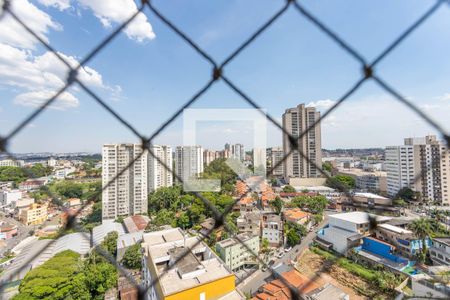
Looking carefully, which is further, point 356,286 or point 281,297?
point 356,286

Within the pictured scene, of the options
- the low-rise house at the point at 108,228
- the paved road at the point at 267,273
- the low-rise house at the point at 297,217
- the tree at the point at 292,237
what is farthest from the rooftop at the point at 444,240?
the low-rise house at the point at 108,228

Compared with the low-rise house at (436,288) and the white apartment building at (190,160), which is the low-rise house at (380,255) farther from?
the low-rise house at (436,288)

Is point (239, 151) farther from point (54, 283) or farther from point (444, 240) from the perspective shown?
point (444, 240)

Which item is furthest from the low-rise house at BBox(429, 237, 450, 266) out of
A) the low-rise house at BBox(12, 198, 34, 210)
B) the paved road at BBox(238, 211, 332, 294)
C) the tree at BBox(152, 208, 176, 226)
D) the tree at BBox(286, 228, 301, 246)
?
the low-rise house at BBox(12, 198, 34, 210)

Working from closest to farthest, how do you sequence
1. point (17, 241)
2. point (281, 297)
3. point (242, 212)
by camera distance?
1. point (281, 297)
2. point (17, 241)
3. point (242, 212)

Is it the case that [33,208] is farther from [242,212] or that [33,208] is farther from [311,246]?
[311,246]

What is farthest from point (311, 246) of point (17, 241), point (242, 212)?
point (17, 241)
